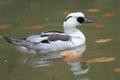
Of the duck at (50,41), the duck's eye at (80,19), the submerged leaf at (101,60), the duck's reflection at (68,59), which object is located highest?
the duck's eye at (80,19)

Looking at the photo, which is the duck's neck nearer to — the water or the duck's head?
the duck's head

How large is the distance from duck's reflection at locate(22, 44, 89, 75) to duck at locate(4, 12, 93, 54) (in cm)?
14

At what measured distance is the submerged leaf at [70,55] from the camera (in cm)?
1084

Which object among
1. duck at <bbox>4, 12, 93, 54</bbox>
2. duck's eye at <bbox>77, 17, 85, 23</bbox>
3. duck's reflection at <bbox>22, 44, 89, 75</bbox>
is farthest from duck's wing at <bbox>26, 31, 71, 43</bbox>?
duck's eye at <bbox>77, 17, 85, 23</bbox>

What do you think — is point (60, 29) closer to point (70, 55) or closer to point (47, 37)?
point (47, 37)

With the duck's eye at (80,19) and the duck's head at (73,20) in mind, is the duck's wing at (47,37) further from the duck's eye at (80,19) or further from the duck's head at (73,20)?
the duck's eye at (80,19)

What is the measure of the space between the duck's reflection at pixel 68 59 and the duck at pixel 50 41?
0.46ft

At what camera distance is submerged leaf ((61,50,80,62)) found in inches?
427

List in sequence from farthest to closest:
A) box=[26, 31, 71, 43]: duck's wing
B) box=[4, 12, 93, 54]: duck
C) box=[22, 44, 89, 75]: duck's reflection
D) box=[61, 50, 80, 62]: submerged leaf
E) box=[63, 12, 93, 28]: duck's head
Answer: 1. box=[63, 12, 93, 28]: duck's head
2. box=[26, 31, 71, 43]: duck's wing
3. box=[4, 12, 93, 54]: duck
4. box=[61, 50, 80, 62]: submerged leaf
5. box=[22, 44, 89, 75]: duck's reflection

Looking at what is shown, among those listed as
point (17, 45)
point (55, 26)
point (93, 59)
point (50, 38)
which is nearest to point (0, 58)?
point (17, 45)

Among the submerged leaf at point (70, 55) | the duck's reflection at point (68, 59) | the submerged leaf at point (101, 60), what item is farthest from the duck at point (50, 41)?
the submerged leaf at point (101, 60)

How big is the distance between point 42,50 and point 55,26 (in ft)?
7.00

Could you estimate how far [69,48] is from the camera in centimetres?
1180

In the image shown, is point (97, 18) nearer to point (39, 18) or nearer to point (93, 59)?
point (39, 18)
